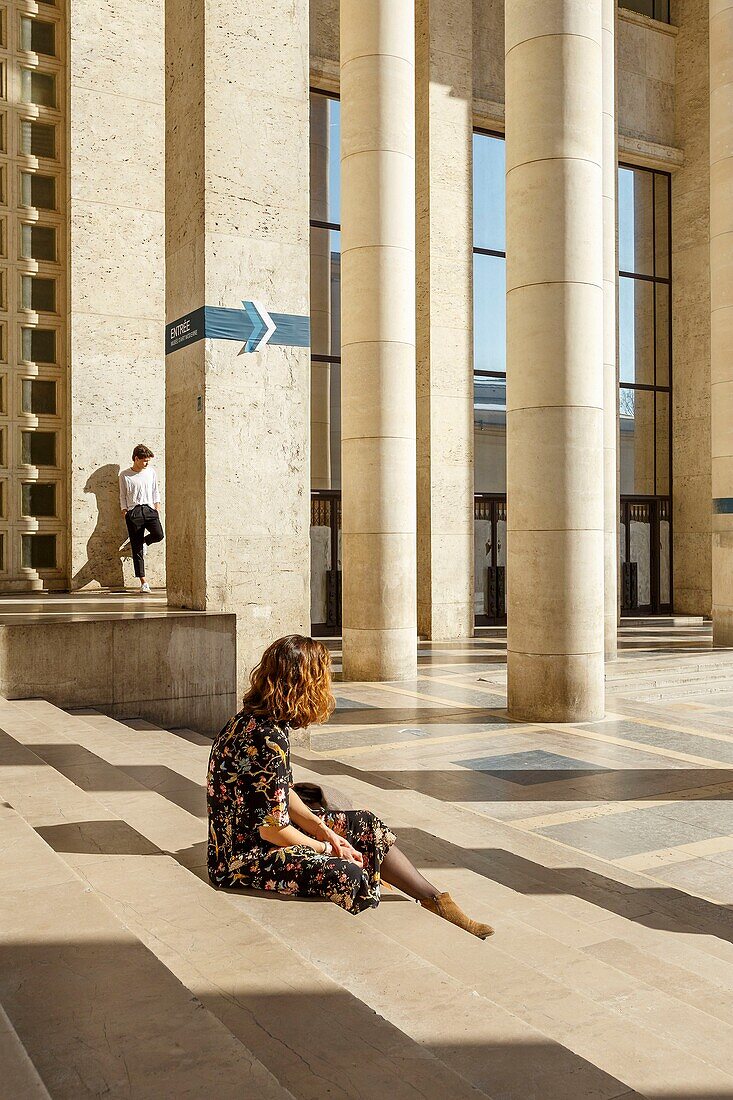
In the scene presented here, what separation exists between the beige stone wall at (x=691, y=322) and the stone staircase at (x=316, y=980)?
22107mm

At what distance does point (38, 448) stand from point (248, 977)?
1355 cm

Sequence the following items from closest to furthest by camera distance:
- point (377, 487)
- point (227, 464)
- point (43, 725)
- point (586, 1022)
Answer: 1. point (586, 1022)
2. point (43, 725)
3. point (227, 464)
4. point (377, 487)

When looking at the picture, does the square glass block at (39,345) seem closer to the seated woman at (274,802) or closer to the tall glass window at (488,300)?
the tall glass window at (488,300)

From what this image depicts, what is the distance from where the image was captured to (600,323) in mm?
A: 12977

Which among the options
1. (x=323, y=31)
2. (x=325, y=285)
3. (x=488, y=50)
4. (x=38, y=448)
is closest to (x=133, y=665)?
(x=38, y=448)

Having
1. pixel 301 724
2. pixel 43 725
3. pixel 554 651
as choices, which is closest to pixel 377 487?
pixel 554 651

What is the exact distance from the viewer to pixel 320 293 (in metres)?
23.4

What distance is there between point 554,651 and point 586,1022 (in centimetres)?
906

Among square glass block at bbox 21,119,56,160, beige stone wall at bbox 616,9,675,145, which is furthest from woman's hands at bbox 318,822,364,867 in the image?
beige stone wall at bbox 616,9,675,145

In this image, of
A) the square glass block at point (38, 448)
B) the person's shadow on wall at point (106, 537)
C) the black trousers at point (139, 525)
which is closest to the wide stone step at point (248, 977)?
the black trousers at point (139, 525)

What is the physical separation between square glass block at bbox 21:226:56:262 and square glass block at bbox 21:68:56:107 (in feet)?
6.20

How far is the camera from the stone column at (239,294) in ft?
34.4

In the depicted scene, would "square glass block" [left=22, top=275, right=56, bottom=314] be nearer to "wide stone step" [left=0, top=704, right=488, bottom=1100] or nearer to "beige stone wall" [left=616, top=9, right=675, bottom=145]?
"wide stone step" [left=0, top=704, right=488, bottom=1100]

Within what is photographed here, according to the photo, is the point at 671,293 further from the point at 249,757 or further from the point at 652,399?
the point at 249,757
